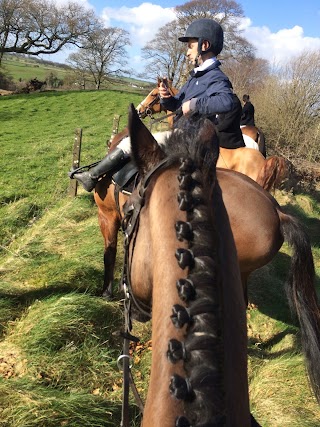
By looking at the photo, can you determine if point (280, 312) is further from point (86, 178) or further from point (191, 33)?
point (191, 33)

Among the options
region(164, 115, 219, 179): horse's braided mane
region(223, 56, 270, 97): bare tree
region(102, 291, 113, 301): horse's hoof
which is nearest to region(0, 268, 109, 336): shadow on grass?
region(102, 291, 113, 301): horse's hoof

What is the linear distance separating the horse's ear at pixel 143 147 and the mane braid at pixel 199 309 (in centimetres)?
16

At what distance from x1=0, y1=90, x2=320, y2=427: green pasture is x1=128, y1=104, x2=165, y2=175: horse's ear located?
92.0 inches

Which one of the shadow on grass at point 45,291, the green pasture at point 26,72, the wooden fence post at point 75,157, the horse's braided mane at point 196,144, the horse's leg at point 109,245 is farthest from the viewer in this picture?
the green pasture at point 26,72

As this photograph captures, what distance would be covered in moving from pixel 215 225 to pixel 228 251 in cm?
9

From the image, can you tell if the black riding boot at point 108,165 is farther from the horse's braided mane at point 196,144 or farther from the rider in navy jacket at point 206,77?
the horse's braided mane at point 196,144

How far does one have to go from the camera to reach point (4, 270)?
5141 millimetres

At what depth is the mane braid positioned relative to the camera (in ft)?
2.88

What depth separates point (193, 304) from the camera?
973 mm

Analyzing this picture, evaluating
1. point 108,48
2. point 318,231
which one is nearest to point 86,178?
point 318,231

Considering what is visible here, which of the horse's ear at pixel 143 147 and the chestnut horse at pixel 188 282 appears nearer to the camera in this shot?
the chestnut horse at pixel 188 282

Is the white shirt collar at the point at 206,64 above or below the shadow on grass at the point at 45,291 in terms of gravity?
above

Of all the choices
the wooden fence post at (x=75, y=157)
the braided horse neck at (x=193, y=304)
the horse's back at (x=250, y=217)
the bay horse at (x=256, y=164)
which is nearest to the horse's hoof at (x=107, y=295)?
the horse's back at (x=250, y=217)

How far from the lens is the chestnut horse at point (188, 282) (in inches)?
35.6
